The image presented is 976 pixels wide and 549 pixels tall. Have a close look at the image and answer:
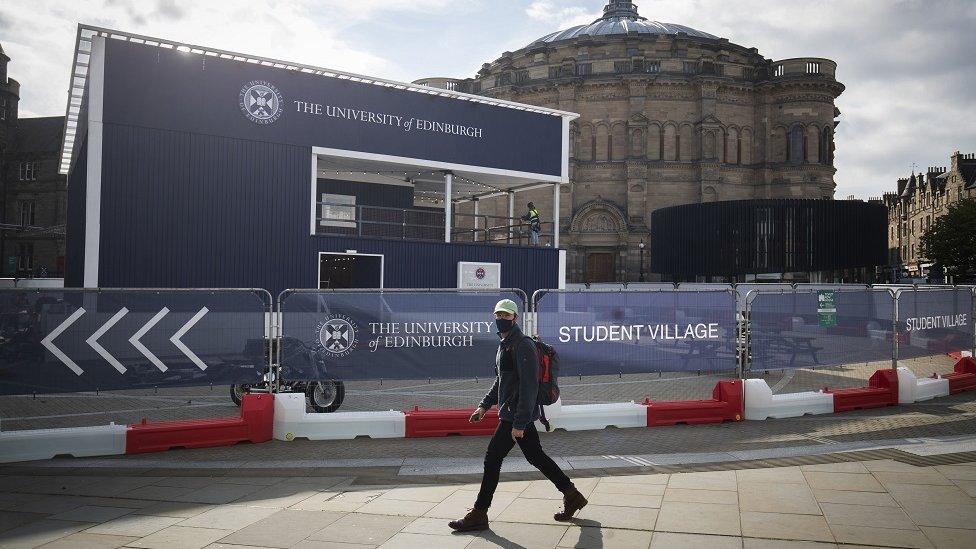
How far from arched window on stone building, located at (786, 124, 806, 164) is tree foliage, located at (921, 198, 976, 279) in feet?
44.0

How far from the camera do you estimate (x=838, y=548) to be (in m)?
5.36

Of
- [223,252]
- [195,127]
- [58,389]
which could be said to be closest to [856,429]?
[58,389]

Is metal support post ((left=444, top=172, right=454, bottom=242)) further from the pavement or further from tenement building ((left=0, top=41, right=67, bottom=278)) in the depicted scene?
tenement building ((left=0, top=41, right=67, bottom=278))

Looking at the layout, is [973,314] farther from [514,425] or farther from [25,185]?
[25,185]

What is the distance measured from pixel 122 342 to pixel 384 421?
384cm

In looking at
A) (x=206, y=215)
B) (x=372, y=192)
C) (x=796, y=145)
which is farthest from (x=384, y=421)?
(x=796, y=145)

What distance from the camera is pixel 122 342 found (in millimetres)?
9508

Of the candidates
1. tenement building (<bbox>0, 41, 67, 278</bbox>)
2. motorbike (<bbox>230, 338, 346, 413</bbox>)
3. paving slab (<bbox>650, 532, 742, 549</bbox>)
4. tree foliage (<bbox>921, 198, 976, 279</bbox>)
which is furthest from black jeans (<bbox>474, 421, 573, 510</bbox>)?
tenement building (<bbox>0, 41, 67, 278</bbox>)

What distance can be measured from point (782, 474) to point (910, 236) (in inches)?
4489

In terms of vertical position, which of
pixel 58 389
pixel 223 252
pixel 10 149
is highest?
pixel 10 149

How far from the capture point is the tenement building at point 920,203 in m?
82.6

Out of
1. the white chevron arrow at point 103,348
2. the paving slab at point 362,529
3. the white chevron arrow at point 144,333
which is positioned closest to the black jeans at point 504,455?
the paving slab at point 362,529

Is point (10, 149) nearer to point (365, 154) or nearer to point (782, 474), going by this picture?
point (365, 154)

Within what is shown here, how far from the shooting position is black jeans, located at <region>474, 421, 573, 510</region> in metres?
5.90
